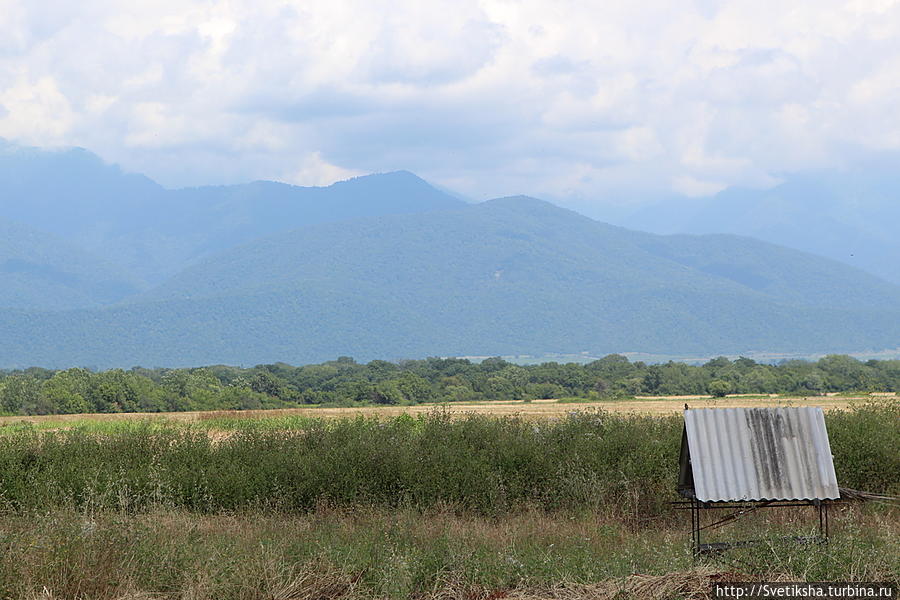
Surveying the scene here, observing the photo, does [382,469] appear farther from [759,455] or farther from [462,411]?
[462,411]

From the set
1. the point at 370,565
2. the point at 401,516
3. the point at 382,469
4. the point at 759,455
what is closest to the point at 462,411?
the point at 382,469

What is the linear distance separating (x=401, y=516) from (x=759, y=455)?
793 centimetres

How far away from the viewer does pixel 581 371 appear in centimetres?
8062

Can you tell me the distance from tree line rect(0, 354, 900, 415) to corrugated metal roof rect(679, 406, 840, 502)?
4958 cm

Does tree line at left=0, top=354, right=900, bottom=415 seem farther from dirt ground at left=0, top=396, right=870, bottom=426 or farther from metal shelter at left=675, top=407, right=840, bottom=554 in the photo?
metal shelter at left=675, top=407, right=840, bottom=554

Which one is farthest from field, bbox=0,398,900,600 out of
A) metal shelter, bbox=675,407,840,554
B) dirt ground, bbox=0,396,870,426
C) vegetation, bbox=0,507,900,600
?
dirt ground, bbox=0,396,870,426

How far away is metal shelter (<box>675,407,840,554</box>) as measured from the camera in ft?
39.5

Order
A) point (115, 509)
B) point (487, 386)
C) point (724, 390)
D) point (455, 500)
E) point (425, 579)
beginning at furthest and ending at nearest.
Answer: point (487, 386)
point (724, 390)
point (455, 500)
point (115, 509)
point (425, 579)

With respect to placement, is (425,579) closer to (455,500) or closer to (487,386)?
(455,500)

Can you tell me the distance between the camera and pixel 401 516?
18.2 metres

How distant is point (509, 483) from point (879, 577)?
9.74 metres

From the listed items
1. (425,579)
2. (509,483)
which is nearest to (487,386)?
(509,483)

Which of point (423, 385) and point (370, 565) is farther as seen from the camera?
point (423, 385)

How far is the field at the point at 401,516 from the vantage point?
1240cm
